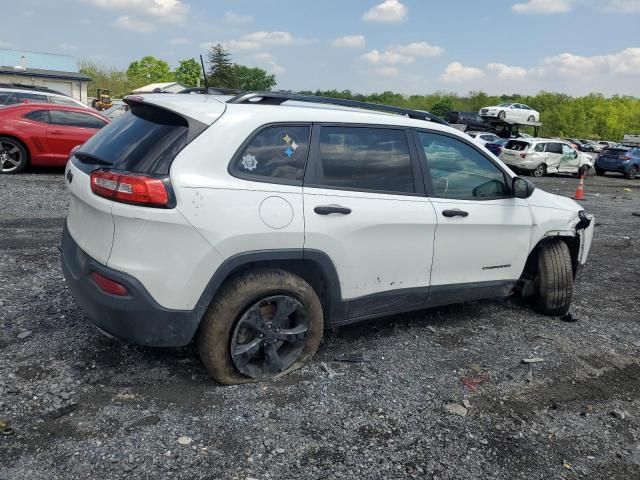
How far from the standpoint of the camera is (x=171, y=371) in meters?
3.50

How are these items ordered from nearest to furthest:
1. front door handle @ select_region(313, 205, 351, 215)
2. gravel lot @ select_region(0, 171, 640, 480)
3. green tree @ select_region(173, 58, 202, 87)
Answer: gravel lot @ select_region(0, 171, 640, 480) < front door handle @ select_region(313, 205, 351, 215) < green tree @ select_region(173, 58, 202, 87)

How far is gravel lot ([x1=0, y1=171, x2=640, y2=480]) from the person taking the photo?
8.85ft

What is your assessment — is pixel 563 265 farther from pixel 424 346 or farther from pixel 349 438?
pixel 349 438

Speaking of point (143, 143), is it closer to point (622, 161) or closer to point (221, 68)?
point (622, 161)

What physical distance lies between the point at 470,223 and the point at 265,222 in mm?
1764

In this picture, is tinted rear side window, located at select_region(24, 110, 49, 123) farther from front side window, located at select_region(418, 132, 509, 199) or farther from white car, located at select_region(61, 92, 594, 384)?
front side window, located at select_region(418, 132, 509, 199)

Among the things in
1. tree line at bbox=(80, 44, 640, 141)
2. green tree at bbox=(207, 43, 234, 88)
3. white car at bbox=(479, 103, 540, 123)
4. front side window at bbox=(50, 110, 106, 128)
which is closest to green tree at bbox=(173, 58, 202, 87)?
tree line at bbox=(80, 44, 640, 141)

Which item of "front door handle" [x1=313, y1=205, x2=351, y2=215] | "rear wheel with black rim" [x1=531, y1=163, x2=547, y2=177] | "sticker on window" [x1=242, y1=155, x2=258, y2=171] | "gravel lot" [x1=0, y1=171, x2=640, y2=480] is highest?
"sticker on window" [x1=242, y1=155, x2=258, y2=171]

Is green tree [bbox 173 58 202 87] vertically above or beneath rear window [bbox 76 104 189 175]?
above

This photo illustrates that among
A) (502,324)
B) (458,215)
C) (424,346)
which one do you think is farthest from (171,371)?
(502,324)

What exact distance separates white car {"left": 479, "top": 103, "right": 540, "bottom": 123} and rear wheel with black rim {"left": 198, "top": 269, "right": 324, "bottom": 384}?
110ft

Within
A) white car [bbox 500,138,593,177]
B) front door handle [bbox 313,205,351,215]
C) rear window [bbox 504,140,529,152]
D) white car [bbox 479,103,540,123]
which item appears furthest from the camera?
white car [bbox 479,103,540,123]

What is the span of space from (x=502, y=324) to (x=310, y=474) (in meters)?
2.76

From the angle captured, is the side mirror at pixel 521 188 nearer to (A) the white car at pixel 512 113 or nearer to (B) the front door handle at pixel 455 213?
(B) the front door handle at pixel 455 213
